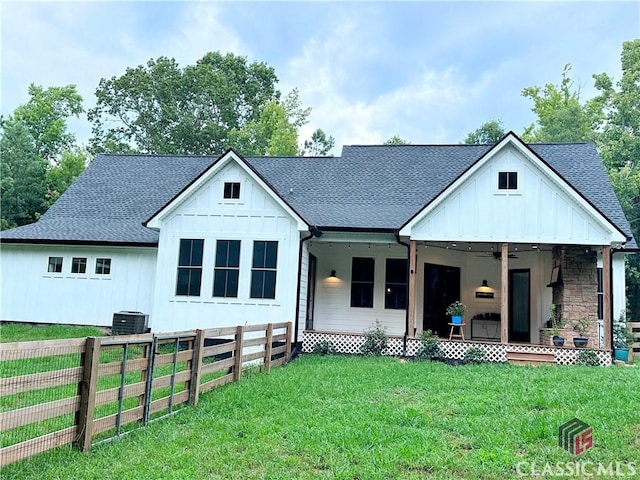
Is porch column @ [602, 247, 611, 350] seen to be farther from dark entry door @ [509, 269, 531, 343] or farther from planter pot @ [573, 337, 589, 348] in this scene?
dark entry door @ [509, 269, 531, 343]

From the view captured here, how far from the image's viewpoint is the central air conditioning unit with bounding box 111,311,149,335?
12.4 meters

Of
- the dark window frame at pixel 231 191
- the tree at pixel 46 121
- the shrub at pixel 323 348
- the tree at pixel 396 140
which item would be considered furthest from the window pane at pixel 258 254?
the tree at pixel 396 140

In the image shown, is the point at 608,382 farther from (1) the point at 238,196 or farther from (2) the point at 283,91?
(2) the point at 283,91

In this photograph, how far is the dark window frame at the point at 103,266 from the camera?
13516 mm

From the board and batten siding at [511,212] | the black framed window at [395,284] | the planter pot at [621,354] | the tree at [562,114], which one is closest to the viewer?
the board and batten siding at [511,212]

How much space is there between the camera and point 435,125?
126 ft

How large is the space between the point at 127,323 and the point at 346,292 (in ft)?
18.3

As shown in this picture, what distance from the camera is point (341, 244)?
13664mm

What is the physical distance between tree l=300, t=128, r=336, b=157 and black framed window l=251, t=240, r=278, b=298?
1110 inches

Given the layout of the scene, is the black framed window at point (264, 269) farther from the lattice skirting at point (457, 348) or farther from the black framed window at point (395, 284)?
the black framed window at point (395, 284)

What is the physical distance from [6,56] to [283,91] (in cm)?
2290

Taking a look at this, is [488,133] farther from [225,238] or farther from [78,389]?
[78,389]

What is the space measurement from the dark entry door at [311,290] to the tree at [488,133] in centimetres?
2203

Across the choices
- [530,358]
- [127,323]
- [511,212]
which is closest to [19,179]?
[127,323]
